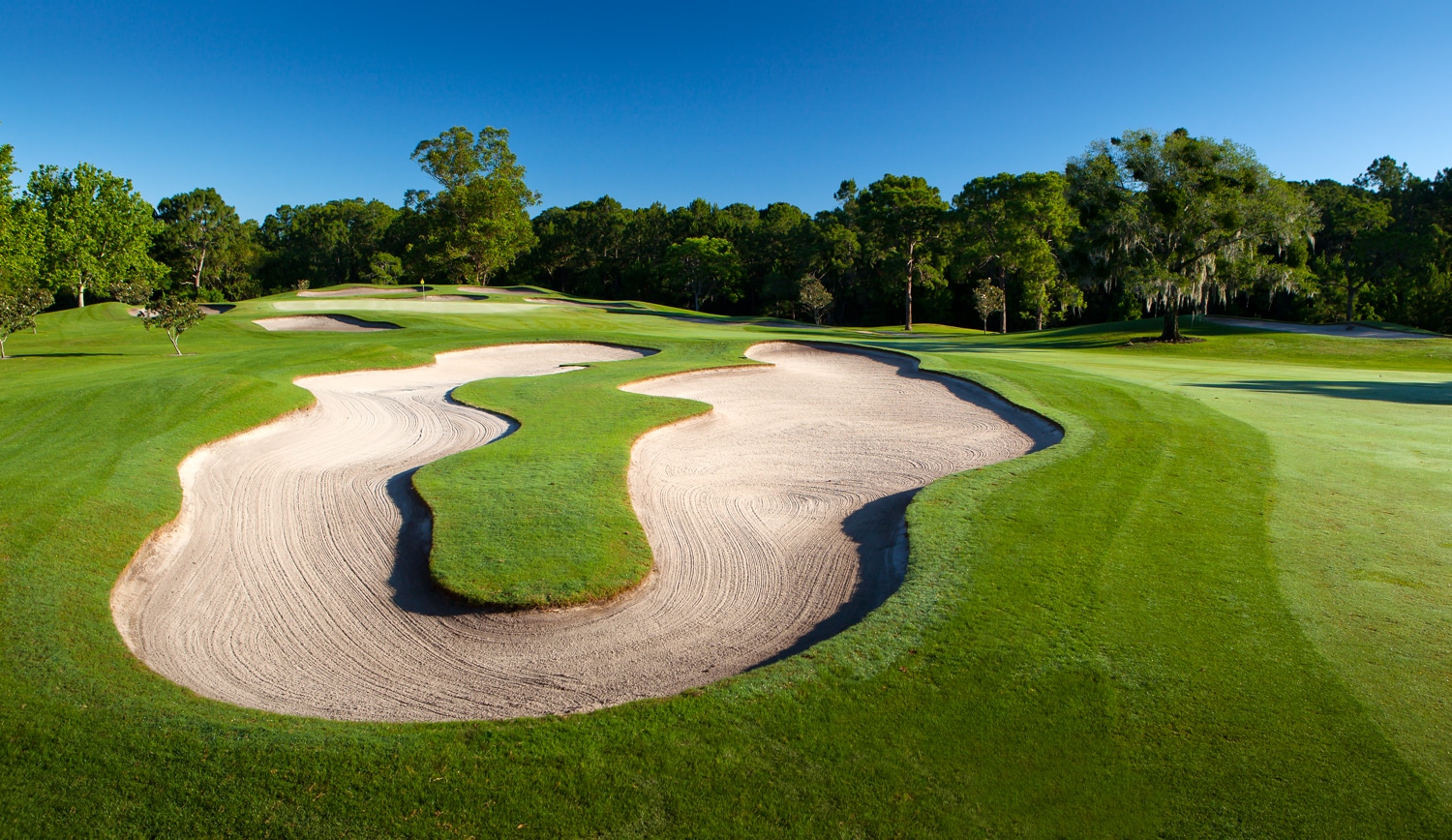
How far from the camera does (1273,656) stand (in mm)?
5629

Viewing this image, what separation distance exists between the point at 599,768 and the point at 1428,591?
24.6ft

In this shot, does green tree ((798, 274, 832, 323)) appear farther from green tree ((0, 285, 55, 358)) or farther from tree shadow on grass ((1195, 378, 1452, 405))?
green tree ((0, 285, 55, 358))

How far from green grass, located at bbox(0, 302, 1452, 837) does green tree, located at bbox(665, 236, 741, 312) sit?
69829mm

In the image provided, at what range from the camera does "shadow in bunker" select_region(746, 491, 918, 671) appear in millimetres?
7258

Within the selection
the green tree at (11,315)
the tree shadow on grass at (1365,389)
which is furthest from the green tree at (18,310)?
the tree shadow on grass at (1365,389)

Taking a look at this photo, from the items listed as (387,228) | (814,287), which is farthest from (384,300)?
(387,228)

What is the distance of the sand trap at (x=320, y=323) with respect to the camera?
37.1 m

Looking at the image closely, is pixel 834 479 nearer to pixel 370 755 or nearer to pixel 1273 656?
pixel 1273 656

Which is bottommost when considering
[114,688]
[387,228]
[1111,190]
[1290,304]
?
[114,688]

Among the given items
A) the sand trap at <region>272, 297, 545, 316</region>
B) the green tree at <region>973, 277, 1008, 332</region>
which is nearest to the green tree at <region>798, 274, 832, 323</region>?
the green tree at <region>973, 277, 1008, 332</region>

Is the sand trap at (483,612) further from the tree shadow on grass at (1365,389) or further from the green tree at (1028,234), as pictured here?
the green tree at (1028,234)

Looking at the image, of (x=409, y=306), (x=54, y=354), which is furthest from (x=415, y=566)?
(x=409, y=306)

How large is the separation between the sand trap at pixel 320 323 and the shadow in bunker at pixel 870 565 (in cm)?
3214

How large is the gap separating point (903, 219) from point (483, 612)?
5080cm
